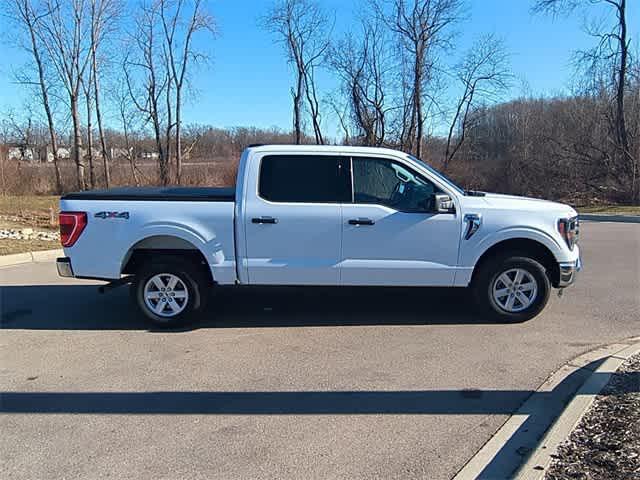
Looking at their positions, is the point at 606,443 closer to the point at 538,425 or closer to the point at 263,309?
the point at 538,425

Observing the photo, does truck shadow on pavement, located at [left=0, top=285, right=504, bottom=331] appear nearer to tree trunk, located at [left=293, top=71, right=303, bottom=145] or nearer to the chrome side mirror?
the chrome side mirror

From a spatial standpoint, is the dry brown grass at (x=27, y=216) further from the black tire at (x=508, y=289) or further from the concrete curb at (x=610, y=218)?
the concrete curb at (x=610, y=218)

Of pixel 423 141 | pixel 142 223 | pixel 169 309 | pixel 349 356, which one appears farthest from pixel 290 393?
pixel 423 141

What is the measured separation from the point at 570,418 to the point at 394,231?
2.63 m

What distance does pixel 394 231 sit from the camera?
5.33 meters

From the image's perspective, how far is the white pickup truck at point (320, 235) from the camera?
532cm

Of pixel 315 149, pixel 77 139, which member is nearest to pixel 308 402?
pixel 315 149

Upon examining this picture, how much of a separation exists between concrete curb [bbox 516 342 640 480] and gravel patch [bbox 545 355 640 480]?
34 millimetres

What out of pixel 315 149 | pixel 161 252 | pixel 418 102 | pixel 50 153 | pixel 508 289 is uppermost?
pixel 418 102

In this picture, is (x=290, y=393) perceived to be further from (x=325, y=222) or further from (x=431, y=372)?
(x=325, y=222)

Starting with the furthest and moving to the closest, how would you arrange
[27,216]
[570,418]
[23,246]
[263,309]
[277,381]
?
[27,216] < [23,246] < [263,309] < [277,381] < [570,418]

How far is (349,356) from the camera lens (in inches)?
183

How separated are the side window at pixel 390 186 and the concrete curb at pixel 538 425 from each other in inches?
88.7

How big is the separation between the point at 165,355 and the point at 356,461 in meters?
2.54
